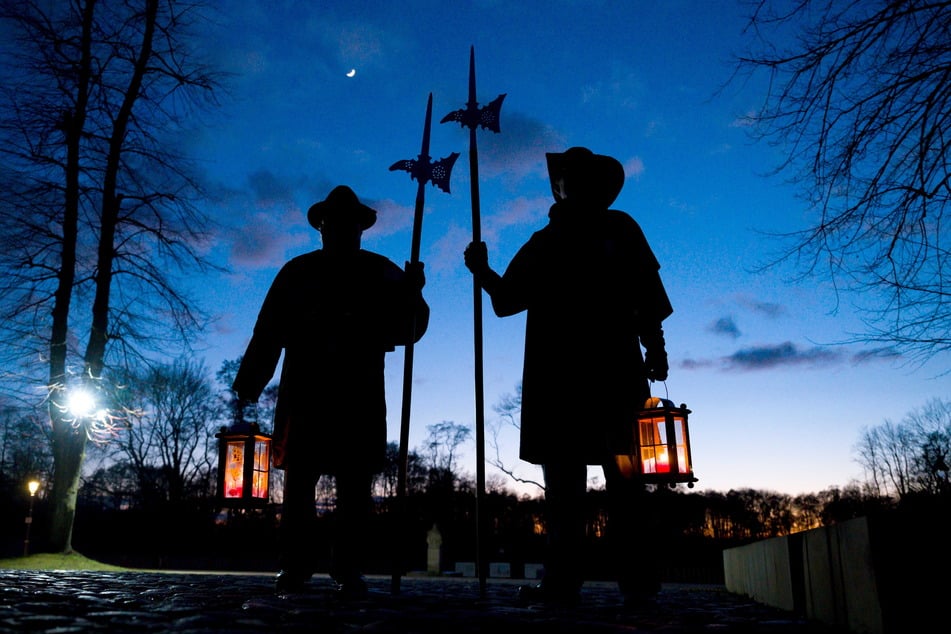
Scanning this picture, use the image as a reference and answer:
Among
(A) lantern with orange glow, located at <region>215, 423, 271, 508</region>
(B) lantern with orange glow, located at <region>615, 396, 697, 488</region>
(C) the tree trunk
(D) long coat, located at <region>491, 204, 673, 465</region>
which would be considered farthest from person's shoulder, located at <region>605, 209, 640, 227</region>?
(C) the tree trunk

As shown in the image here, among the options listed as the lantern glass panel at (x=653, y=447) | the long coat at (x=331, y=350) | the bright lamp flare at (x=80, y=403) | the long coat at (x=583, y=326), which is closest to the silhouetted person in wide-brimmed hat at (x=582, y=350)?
the long coat at (x=583, y=326)

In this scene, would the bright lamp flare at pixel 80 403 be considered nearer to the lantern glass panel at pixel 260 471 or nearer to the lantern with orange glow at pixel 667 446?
the lantern glass panel at pixel 260 471

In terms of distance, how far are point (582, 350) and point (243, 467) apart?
456 centimetres

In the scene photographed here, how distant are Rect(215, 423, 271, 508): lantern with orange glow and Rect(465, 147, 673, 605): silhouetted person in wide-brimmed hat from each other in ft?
12.9

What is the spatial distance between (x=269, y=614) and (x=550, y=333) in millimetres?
1943

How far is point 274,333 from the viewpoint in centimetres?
444

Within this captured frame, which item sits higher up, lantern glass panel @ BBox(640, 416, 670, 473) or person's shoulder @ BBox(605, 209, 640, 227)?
person's shoulder @ BBox(605, 209, 640, 227)

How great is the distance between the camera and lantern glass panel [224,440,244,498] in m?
6.73

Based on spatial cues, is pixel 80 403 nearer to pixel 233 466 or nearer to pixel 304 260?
pixel 233 466

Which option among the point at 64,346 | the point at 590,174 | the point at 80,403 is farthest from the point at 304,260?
the point at 64,346

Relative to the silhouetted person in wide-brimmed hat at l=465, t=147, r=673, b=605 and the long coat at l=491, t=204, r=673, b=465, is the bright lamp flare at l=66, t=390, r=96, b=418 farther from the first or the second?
the long coat at l=491, t=204, r=673, b=465

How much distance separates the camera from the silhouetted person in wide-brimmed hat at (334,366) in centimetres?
402

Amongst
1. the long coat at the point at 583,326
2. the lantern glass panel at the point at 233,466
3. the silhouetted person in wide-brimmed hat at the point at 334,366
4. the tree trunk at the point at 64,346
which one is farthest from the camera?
the tree trunk at the point at 64,346

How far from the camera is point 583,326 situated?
11.7 feet
